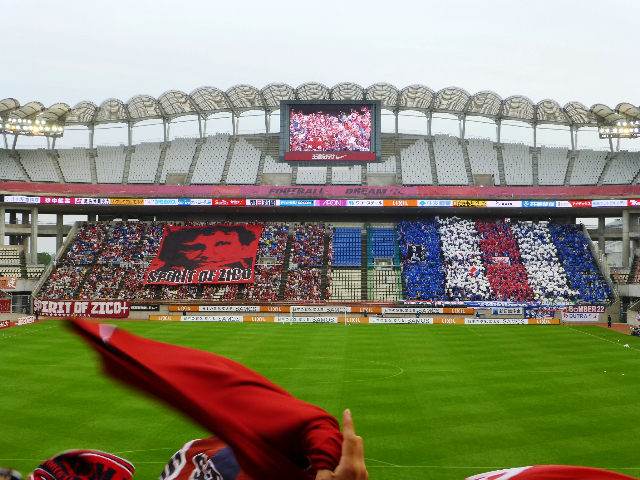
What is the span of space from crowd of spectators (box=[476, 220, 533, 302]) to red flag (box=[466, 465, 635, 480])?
52869 millimetres

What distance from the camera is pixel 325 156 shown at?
5619 cm

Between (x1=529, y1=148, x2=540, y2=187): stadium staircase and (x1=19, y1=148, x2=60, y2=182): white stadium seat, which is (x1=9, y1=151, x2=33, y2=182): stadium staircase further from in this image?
(x1=529, y1=148, x2=540, y2=187): stadium staircase

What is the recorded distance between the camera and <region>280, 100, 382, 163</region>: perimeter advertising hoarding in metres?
55.7

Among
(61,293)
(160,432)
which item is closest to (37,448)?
(160,432)

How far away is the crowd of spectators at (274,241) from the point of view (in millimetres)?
60294

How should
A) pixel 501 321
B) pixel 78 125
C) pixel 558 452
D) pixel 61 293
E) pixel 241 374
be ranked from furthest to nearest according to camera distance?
pixel 78 125 → pixel 61 293 → pixel 501 321 → pixel 558 452 → pixel 241 374

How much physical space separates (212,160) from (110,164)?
40.1 ft

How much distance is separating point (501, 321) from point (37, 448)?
39468 millimetres

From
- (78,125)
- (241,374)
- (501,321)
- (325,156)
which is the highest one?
(78,125)

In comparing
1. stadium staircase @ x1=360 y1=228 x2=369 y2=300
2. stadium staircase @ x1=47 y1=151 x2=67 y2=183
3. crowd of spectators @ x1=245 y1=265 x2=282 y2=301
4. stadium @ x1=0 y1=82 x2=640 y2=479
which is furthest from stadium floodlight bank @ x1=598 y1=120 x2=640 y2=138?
stadium staircase @ x1=47 y1=151 x2=67 y2=183

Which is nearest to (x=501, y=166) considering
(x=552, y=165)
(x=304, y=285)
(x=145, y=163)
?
(x=552, y=165)

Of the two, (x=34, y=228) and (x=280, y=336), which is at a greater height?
(x=34, y=228)

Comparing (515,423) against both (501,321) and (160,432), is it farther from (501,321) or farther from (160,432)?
(501,321)

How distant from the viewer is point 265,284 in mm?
56406
